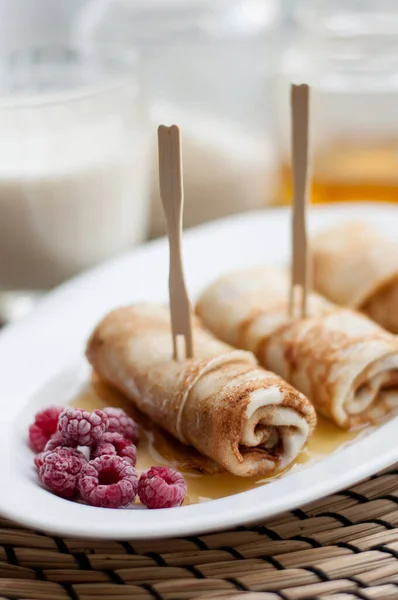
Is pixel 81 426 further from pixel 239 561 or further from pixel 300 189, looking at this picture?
pixel 300 189

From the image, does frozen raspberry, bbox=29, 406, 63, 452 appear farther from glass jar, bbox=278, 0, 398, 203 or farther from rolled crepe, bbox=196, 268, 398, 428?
glass jar, bbox=278, 0, 398, 203

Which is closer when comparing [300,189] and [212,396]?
[212,396]

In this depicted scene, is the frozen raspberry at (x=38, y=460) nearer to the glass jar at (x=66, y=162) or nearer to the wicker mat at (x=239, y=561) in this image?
the wicker mat at (x=239, y=561)

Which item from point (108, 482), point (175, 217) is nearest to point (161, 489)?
point (108, 482)

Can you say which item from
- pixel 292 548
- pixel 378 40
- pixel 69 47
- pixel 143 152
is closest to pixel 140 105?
pixel 143 152

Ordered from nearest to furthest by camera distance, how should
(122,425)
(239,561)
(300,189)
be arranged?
(239,561)
(122,425)
(300,189)

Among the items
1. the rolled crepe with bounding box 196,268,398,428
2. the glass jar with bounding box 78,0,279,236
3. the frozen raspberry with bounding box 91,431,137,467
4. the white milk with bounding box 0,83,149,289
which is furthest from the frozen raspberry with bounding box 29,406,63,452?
the glass jar with bounding box 78,0,279,236
